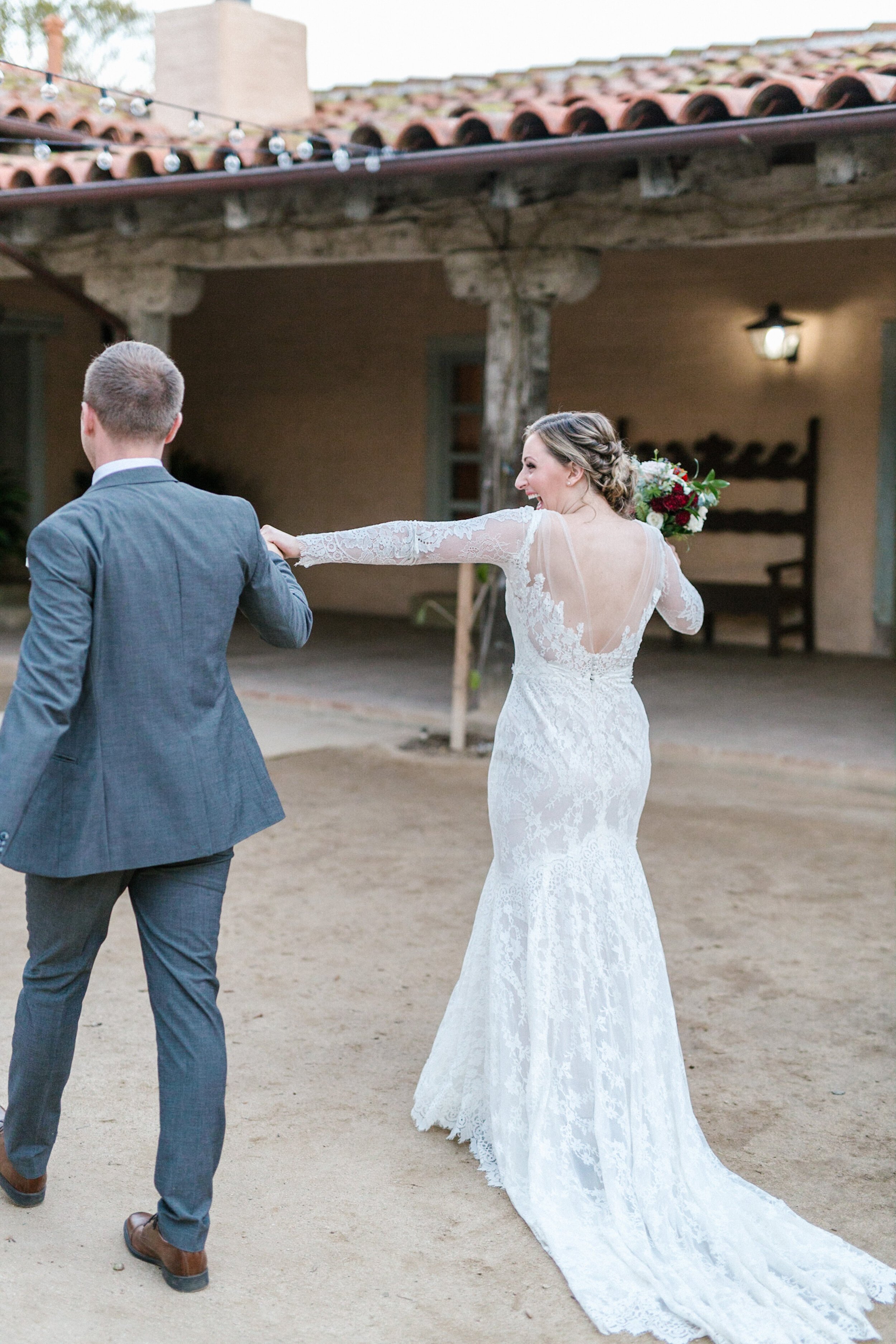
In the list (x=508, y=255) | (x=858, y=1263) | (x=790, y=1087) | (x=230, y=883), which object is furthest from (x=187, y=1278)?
(x=508, y=255)

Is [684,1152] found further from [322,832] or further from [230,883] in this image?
[322,832]

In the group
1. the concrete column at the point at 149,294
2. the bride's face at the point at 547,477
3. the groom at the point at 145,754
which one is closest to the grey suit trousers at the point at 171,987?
the groom at the point at 145,754

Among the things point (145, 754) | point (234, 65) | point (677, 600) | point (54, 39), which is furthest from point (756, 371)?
point (145, 754)

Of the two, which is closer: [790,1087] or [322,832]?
[790,1087]

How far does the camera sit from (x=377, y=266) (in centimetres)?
1184

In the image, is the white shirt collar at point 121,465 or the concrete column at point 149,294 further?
the concrete column at point 149,294

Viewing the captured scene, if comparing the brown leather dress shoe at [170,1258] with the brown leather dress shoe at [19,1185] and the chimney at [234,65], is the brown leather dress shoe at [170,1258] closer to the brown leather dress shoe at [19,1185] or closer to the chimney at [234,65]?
the brown leather dress shoe at [19,1185]

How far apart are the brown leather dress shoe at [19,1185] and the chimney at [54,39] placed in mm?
9077

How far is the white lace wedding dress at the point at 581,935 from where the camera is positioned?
8.60 ft

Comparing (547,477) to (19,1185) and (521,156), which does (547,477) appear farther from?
(521,156)

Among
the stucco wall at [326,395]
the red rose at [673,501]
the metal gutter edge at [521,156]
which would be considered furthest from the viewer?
the stucco wall at [326,395]

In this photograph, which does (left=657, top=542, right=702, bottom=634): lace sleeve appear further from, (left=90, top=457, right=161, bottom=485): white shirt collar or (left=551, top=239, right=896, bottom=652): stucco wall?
(left=551, top=239, right=896, bottom=652): stucco wall

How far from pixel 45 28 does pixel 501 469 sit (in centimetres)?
569

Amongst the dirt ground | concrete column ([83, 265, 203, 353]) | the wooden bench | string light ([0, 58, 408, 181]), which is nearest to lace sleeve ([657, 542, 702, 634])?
the dirt ground
